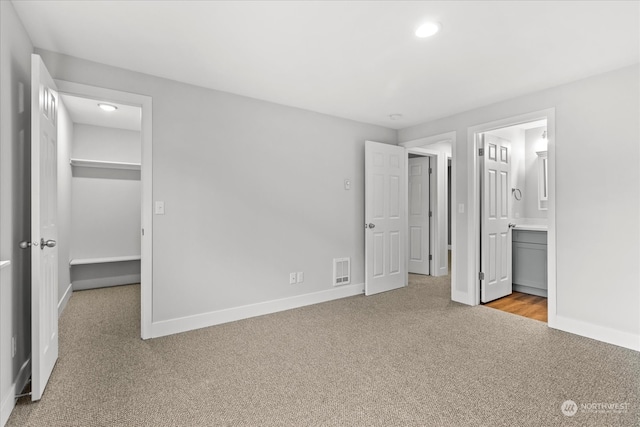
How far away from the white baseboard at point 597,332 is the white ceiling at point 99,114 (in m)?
5.16

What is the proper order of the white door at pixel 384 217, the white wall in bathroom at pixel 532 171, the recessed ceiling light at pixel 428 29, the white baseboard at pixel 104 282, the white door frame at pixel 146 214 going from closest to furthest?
the recessed ceiling light at pixel 428 29
the white door frame at pixel 146 214
the white door at pixel 384 217
the white baseboard at pixel 104 282
the white wall in bathroom at pixel 532 171

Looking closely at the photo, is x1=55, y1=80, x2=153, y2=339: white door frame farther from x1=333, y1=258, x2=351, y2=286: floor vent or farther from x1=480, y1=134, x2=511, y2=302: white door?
x1=480, y1=134, x2=511, y2=302: white door

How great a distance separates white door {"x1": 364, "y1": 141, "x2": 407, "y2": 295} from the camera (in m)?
4.25

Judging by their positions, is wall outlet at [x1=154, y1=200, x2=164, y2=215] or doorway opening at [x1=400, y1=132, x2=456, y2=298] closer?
wall outlet at [x1=154, y1=200, x2=164, y2=215]

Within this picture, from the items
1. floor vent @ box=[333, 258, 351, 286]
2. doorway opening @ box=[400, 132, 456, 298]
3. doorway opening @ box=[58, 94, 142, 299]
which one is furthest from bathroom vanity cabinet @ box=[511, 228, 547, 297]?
doorway opening @ box=[58, 94, 142, 299]

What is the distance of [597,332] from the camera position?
282 centimetres

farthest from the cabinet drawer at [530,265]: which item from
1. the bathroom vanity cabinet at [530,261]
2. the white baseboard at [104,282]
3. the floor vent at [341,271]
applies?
the white baseboard at [104,282]

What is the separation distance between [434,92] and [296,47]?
5.34ft

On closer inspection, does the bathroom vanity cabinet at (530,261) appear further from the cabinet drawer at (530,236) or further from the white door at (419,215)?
the white door at (419,215)

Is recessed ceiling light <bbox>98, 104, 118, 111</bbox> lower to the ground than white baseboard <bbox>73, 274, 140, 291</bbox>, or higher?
higher

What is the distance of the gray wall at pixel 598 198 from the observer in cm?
266

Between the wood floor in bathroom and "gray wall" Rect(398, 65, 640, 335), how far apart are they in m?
0.49

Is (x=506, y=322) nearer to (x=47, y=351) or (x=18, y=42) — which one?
(x=47, y=351)

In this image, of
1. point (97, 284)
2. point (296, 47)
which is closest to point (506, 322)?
point (296, 47)
